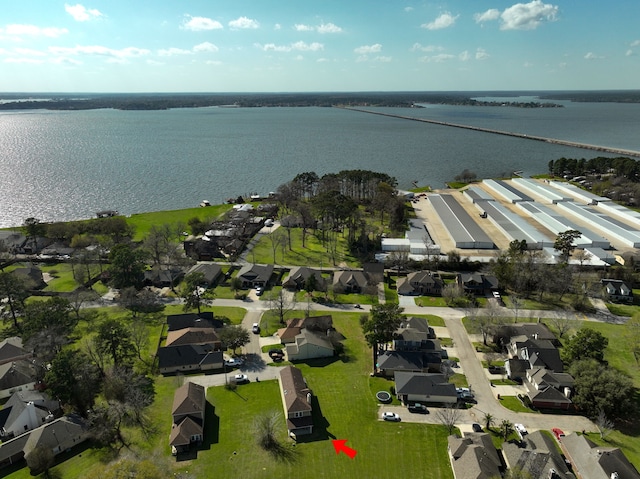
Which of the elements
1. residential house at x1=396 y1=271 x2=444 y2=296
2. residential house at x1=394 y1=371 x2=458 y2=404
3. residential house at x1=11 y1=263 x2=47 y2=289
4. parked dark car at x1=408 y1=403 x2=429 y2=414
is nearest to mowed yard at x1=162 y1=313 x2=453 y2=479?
parked dark car at x1=408 y1=403 x2=429 y2=414

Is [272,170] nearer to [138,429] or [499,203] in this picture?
[499,203]

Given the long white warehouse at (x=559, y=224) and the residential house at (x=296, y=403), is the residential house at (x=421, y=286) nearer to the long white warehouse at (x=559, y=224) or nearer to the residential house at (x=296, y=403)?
the residential house at (x=296, y=403)

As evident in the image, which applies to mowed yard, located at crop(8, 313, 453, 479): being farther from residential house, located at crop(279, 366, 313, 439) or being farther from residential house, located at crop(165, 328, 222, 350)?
residential house, located at crop(165, 328, 222, 350)

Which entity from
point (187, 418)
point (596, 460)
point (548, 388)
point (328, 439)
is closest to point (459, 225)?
point (548, 388)

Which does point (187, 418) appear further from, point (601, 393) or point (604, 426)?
point (601, 393)

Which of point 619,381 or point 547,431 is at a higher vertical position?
point 619,381

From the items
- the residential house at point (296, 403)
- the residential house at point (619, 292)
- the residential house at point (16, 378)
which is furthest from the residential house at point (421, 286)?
the residential house at point (16, 378)

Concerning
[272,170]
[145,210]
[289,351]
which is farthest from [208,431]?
[272,170]
